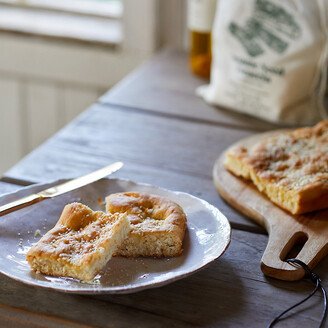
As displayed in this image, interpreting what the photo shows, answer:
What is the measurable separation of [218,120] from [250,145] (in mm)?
169

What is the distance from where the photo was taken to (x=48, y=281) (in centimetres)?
86

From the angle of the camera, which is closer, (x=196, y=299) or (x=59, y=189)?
(x=196, y=299)

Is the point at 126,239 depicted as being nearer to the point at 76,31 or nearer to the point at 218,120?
the point at 218,120

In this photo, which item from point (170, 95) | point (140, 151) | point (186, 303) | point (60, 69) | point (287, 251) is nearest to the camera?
point (186, 303)

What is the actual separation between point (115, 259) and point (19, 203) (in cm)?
16

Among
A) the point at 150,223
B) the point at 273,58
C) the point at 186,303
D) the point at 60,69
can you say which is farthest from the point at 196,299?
the point at 60,69

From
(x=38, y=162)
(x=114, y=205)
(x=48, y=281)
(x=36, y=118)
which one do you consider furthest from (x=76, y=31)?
(x=48, y=281)

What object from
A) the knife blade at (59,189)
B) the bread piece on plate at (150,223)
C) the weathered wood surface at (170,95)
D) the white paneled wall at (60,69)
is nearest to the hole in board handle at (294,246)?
the bread piece on plate at (150,223)

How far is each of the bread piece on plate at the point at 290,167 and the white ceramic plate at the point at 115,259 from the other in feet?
0.41

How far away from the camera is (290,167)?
1114 millimetres

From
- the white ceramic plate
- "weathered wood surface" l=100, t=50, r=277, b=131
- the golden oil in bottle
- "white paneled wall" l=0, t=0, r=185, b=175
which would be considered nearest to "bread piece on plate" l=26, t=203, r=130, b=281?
the white ceramic plate

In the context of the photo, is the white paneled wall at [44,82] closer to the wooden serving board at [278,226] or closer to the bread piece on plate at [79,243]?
the wooden serving board at [278,226]

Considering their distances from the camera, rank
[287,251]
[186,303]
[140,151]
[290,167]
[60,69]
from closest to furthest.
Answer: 1. [186,303]
2. [287,251]
3. [290,167]
4. [140,151]
5. [60,69]

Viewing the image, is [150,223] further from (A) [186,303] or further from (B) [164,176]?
(B) [164,176]
